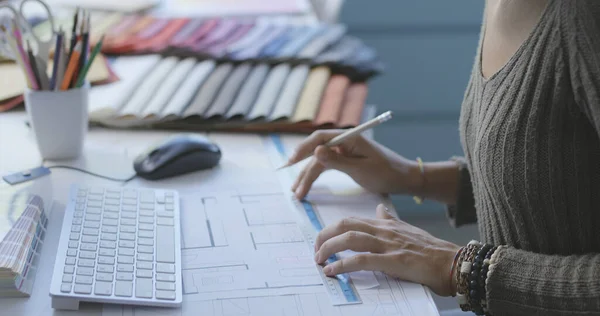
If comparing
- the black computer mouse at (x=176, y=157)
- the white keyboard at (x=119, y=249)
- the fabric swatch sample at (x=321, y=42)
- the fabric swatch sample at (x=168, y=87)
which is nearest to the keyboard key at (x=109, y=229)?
the white keyboard at (x=119, y=249)

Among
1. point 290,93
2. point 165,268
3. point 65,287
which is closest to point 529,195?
point 165,268

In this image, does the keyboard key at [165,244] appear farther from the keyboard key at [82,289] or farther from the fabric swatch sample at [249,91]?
the fabric swatch sample at [249,91]

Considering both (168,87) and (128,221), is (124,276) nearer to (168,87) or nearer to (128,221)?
(128,221)

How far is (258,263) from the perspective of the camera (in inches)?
36.6

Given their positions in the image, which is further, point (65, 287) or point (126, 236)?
point (126, 236)

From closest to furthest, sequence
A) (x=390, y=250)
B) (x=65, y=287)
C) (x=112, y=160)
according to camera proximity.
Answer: (x=65, y=287) → (x=390, y=250) → (x=112, y=160)

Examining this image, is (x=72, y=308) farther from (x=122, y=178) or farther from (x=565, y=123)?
(x=565, y=123)

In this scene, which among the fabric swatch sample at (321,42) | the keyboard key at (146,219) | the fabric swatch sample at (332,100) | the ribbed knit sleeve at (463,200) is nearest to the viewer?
the keyboard key at (146,219)

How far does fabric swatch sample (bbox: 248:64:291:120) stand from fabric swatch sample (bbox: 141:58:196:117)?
158 mm

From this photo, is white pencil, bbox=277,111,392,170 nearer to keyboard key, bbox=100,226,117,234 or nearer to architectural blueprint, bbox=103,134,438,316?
architectural blueprint, bbox=103,134,438,316

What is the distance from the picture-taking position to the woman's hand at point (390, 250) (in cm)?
90

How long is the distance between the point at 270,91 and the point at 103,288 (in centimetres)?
72

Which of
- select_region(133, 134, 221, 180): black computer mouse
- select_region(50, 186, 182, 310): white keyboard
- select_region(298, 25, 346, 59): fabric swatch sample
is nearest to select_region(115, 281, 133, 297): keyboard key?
select_region(50, 186, 182, 310): white keyboard

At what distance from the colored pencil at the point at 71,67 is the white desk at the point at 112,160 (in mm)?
121
